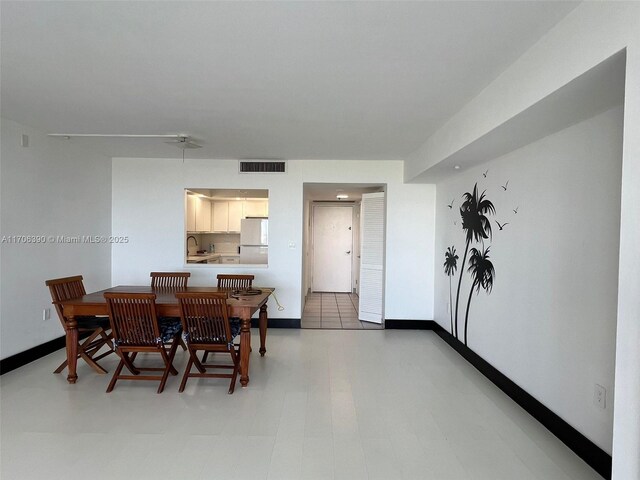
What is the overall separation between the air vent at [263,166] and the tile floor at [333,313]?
7.88ft

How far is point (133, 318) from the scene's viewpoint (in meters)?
3.17

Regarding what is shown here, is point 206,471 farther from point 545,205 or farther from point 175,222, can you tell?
point 175,222

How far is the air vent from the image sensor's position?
5.31m

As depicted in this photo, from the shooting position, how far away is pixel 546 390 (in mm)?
2674

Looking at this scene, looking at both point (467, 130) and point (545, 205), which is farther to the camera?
point (467, 130)

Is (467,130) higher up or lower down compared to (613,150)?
higher up

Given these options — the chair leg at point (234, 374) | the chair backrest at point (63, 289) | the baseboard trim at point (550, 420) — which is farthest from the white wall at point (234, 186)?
the chair leg at point (234, 374)

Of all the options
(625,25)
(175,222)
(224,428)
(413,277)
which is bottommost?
(224,428)

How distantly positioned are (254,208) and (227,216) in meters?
0.58

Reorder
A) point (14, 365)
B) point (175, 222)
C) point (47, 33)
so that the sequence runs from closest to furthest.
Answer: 1. point (47, 33)
2. point (14, 365)
3. point (175, 222)

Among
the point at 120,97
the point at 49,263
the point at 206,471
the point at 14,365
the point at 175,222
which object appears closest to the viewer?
the point at 206,471

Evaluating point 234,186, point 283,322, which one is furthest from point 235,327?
point 234,186

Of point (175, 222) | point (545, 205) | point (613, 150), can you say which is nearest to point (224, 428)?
point (545, 205)

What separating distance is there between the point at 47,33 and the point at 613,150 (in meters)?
3.33
